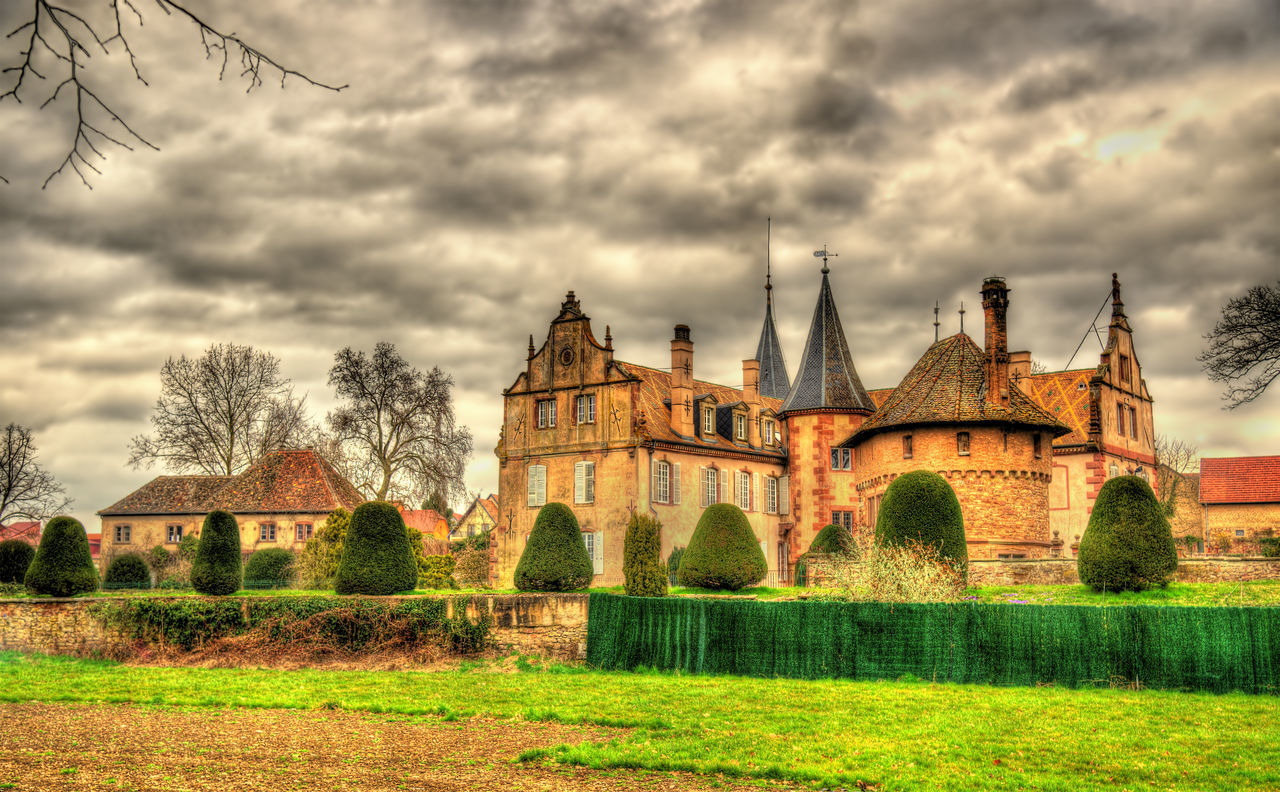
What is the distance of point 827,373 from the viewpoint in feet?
142

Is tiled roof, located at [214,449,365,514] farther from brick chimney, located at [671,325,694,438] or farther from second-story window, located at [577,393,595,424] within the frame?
brick chimney, located at [671,325,694,438]

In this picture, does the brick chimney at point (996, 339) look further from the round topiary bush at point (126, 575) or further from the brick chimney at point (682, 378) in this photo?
the round topiary bush at point (126, 575)

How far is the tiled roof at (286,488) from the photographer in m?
53.2

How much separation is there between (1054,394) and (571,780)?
34.6 metres

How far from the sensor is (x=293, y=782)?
10734 millimetres

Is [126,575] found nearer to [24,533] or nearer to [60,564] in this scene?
[60,564]

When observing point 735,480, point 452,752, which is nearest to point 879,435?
point 735,480

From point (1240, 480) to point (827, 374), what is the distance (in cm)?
2453

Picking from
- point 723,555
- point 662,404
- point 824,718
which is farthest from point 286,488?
point 824,718

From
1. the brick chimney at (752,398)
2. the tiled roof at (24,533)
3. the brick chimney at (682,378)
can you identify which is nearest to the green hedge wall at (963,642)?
the brick chimney at (682,378)

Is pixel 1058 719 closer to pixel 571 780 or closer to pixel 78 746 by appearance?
pixel 571 780

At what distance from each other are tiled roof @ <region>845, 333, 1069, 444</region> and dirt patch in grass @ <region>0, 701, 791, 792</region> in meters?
21.9

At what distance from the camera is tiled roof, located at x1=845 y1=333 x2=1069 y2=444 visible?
3331cm

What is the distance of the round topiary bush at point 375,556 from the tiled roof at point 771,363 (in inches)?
1369
